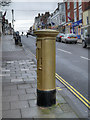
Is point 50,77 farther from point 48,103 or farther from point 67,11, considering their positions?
point 67,11

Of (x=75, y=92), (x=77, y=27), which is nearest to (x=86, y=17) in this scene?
(x=77, y=27)

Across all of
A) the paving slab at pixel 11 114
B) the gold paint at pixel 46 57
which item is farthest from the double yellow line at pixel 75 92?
the paving slab at pixel 11 114

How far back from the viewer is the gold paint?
397 centimetres

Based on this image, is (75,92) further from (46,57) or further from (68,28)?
(68,28)

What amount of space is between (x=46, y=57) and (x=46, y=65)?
168mm

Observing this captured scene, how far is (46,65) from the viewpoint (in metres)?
4.02

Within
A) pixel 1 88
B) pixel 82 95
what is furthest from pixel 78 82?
pixel 1 88


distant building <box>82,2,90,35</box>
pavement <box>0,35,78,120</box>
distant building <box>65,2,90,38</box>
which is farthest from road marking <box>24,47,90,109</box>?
distant building <box>65,2,90,38</box>

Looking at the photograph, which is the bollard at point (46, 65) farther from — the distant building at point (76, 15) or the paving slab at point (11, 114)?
the distant building at point (76, 15)

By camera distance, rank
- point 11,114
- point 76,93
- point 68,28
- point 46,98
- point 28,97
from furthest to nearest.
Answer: point 68,28
point 76,93
point 28,97
point 46,98
point 11,114

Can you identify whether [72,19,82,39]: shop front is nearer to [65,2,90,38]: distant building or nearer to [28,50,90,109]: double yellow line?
[65,2,90,38]: distant building

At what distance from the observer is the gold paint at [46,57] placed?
156 inches

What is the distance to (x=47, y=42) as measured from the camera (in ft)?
13.1

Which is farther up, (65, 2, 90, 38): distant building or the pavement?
(65, 2, 90, 38): distant building
